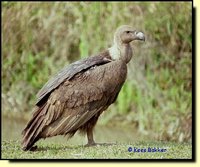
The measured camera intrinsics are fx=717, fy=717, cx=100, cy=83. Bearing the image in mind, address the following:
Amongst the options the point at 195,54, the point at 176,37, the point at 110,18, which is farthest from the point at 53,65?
the point at 195,54

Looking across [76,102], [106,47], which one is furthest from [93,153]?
[106,47]

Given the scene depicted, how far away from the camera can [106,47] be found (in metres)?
14.0

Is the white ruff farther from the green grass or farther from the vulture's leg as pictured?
the green grass

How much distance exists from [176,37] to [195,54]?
14.8ft

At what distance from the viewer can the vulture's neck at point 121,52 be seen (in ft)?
28.5

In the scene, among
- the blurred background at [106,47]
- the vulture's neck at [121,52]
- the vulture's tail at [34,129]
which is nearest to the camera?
the vulture's tail at [34,129]

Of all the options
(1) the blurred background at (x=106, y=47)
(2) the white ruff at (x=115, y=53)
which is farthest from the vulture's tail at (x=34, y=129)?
(1) the blurred background at (x=106, y=47)

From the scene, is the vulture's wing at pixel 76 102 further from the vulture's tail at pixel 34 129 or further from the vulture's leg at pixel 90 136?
the vulture's leg at pixel 90 136

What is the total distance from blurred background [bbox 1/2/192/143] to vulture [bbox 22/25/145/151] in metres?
4.64

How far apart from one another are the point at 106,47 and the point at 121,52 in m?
5.30

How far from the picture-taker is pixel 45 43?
48.0 feet

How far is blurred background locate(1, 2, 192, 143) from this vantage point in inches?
540

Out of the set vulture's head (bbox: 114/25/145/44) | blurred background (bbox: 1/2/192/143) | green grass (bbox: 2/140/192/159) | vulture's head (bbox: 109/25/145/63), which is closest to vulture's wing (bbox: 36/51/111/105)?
vulture's head (bbox: 109/25/145/63)

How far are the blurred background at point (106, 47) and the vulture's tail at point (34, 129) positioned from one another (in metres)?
4.80
